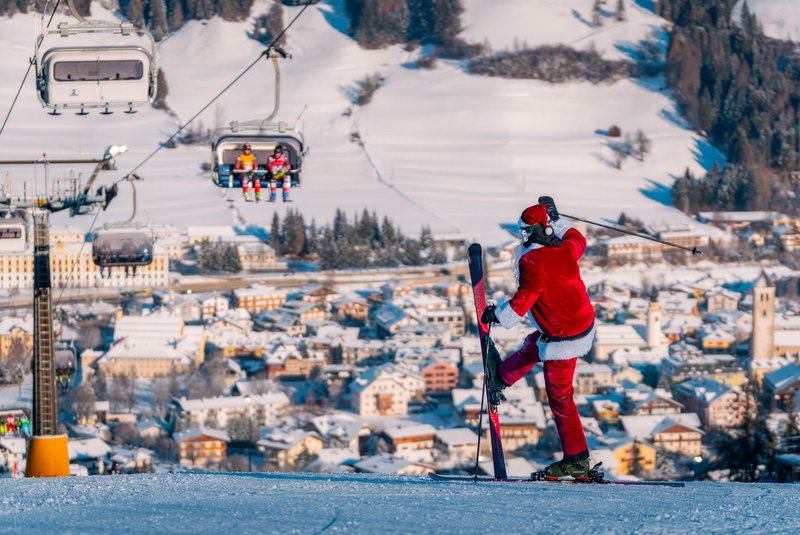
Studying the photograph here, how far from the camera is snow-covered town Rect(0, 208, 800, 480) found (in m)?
16.6

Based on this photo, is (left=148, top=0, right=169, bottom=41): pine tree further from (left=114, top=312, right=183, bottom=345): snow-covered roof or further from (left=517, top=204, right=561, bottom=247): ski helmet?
(left=517, top=204, right=561, bottom=247): ski helmet

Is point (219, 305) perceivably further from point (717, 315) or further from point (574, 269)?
point (574, 269)

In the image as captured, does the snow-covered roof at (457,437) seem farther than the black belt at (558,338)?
Yes

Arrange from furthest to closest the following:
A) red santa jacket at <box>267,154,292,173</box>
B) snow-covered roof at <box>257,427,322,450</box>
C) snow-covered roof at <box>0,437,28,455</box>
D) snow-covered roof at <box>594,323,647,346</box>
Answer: snow-covered roof at <box>594,323,647,346</box>, snow-covered roof at <box>257,427,322,450</box>, snow-covered roof at <box>0,437,28,455</box>, red santa jacket at <box>267,154,292,173</box>

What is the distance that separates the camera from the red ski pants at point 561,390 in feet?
13.9

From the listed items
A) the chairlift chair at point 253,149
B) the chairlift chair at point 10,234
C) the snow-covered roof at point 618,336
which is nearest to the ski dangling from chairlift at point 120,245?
the chairlift chair at point 10,234

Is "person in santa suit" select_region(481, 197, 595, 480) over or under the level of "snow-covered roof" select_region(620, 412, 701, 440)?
over

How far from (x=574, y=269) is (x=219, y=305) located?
24.0 meters

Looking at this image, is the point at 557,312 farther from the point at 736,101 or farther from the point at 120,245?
the point at 736,101

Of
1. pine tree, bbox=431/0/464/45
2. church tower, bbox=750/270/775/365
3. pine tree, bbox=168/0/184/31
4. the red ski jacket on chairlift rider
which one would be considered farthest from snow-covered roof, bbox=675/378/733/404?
pine tree, bbox=168/0/184/31

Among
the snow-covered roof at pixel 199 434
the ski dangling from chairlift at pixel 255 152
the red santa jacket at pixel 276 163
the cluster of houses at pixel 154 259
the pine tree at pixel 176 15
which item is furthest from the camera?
the pine tree at pixel 176 15

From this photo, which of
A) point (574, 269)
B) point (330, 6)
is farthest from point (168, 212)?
point (574, 269)

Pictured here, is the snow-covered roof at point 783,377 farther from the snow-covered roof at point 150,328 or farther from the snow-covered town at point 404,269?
the snow-covered roof at point 150,328

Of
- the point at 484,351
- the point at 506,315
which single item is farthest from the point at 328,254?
the point at 506,315
